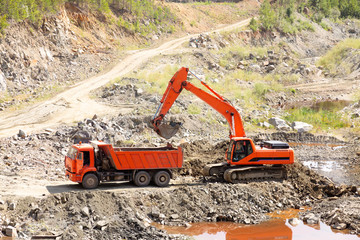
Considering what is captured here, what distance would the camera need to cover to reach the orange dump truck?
19.8 metres

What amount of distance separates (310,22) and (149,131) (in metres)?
55.3

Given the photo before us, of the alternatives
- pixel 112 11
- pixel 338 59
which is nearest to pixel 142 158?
pixel 112 11

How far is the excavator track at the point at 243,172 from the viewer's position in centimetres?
2181

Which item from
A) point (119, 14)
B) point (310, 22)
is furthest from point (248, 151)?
point (310, 22)

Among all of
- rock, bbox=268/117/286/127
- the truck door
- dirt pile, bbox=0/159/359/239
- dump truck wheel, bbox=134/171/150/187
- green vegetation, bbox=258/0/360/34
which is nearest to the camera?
dirt pile, bbox=0/159/359/239

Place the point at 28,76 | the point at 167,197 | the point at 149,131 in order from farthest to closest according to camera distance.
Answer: the point at 28,76 < the point at 149,131 < the point at 167,197

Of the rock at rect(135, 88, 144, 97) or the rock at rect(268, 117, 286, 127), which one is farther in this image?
the rock at rect(135, 88, 144, 97)

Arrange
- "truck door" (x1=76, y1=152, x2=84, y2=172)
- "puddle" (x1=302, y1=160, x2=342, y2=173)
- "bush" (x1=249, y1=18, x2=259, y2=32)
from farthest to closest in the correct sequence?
"bush" (x1=249, y1=18, x2=259, y2=32)
"puddle" (x1=302, y1=160, x2=342, y2=173)
"truck door" (x1=76, y1=152, x2=84, y2=172)

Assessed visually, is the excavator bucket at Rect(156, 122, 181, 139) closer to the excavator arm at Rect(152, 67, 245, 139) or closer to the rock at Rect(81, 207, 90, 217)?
the excavator arm at Rect(152, 67, 245, 139)

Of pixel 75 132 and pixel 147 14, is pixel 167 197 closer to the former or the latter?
pixel 75 132

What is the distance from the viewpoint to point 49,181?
2131cm

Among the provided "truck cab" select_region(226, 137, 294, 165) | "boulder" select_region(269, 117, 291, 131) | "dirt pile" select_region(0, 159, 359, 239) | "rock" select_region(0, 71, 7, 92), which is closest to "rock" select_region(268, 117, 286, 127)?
"boulder" select_region(269, 117, 291, 131)

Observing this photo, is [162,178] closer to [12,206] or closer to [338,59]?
[12,206]

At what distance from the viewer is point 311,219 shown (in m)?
19.3
